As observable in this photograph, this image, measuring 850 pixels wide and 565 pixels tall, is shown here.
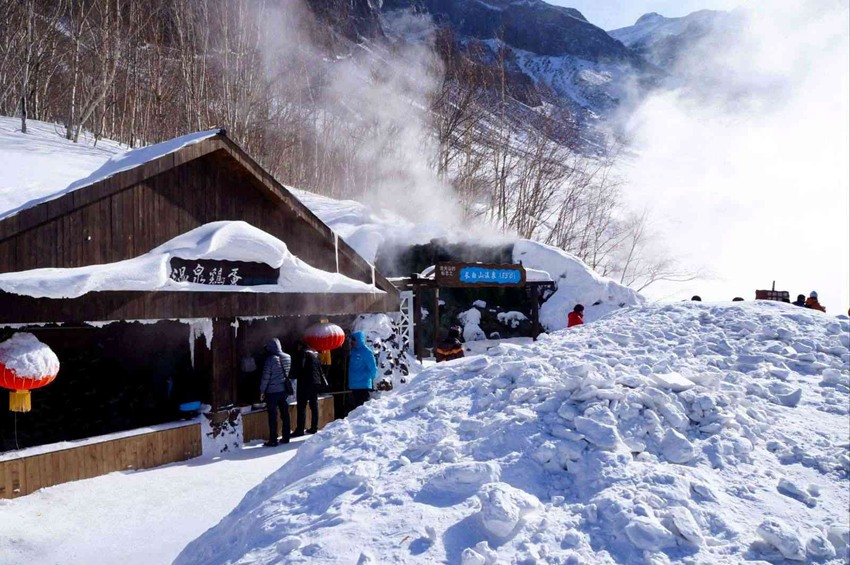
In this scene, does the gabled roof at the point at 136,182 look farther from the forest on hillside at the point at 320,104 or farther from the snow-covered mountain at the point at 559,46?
the snow-covered mountain at the point at 559,46

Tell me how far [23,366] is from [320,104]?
32.8m

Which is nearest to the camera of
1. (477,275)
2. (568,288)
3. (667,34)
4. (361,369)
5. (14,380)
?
(14,380)

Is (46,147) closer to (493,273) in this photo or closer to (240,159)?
(240,159)

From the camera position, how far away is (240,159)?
833cm

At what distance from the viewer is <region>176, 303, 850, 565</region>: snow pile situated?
3.25m

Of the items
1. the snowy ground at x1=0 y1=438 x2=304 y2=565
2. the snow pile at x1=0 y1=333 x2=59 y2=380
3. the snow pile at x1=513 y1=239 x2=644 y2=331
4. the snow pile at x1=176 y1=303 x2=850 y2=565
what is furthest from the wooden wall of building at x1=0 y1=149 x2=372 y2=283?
the snow pile at x1=513 y1=239 x2=644 y2=331

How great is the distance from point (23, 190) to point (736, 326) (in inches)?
389

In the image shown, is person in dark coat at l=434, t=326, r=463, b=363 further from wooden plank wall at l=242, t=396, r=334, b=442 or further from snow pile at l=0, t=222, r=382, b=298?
wooden plank wall at l=242, t=396, r=334, b=442

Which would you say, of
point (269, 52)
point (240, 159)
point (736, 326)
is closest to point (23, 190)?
point (240, 159)

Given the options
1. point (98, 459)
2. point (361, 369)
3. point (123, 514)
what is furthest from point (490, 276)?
point (123, 514)

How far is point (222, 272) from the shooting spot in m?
7.96

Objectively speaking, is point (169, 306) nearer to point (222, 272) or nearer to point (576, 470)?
point (222, 272)

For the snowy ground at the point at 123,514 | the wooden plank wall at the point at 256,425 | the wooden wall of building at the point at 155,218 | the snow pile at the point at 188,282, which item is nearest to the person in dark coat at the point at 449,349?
the snow pile at the point at 188,282

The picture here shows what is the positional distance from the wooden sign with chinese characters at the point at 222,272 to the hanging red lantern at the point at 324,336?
3.72 ft
